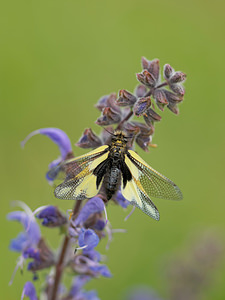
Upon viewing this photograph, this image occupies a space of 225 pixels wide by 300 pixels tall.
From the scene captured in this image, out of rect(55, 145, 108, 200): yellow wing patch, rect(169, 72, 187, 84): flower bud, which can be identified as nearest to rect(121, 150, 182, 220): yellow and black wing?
rect(55, 145, 108, 200): yellow wing patch

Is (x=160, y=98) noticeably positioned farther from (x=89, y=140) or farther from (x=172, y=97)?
(x=89, y=140)

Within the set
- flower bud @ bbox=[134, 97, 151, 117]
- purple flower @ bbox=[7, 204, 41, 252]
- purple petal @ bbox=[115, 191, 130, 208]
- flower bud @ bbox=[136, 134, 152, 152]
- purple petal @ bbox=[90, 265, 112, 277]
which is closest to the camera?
flower bud @ bbox=[134, 97, 151, 117]

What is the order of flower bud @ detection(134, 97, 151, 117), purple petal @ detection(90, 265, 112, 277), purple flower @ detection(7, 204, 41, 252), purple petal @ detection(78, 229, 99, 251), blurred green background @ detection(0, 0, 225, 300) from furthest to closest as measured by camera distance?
blurred green background @ detection(0, 0, 225, 300) → purple flower @ detection(7, 204, 41, 252) → purple petal @ detection(90, 265, 112, 277) → purple petal @ detection(78, 229, 99, 251) → flower bud @ detection(134, 97, 151, 117)

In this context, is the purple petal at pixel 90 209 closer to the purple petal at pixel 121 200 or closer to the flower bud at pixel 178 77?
the purple petal at pixel 121 200

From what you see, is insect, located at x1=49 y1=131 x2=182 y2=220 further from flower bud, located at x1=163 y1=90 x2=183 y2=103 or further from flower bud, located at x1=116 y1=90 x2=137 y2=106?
flower bud, located at x1=163 y1=90 x2=183 y2=103

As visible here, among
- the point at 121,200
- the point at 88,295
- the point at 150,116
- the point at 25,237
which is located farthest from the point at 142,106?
the point at 88,295
